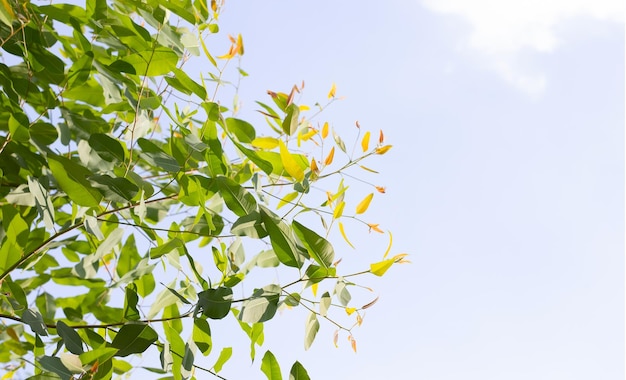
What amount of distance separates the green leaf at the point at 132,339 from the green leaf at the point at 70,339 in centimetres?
6

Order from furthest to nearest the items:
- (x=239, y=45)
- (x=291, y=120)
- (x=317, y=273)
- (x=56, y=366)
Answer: (x=239, y=45)
(x=291, y=120)
(x=317, y=273)
(x=56, y=366)

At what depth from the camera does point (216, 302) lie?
87 cm

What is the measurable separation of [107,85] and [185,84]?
0.48 ft

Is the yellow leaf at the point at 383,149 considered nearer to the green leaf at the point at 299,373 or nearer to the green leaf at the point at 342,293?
the green leaf at the point at 342,293

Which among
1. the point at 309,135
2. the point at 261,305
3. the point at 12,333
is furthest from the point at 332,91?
the point at 12,333

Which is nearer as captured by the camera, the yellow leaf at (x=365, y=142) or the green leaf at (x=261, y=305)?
the green leaf at (x=261, y=305)

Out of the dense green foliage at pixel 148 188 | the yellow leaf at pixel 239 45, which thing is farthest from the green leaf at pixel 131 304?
the yellow leaf at pixel 239 45

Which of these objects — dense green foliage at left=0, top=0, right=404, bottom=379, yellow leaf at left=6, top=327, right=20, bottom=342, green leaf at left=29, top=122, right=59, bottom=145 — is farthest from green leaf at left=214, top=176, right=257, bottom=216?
yellow leaf at left=6, top=327, right=20, bottom=342

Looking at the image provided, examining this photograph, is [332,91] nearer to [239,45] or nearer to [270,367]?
[239,45]

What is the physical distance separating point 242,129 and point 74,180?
1.06 ft

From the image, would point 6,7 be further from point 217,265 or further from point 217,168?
point 217,265

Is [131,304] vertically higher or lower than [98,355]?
higher

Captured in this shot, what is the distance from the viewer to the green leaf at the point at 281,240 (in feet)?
2.73

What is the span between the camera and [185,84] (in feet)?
3.44
